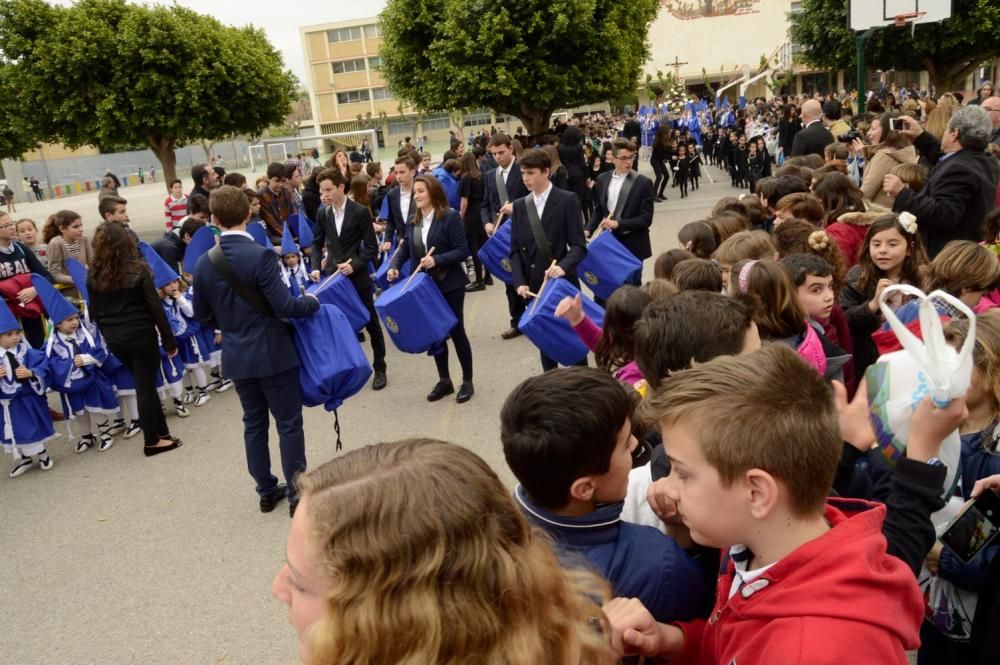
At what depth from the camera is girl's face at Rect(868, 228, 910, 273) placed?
4.07m

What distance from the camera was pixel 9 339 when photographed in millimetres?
5582

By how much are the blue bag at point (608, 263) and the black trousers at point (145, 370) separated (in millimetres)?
3537

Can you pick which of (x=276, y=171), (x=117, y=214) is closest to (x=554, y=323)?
(x=117, y=214)

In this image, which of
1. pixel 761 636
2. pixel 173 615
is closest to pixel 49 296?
pixel 173 615

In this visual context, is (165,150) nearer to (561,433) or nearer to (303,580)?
(561,433)

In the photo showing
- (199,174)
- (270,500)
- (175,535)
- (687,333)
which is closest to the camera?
(687,333)

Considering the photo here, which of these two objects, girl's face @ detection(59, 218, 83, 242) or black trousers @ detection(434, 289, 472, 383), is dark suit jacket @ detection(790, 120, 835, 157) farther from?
girl's face @ detection(59, 218, 83, 242)

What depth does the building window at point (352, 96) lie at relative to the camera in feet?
237

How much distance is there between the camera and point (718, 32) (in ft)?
211

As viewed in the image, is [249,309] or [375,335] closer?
[249,309]

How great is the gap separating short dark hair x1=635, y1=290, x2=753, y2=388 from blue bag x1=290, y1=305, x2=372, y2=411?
2.61 metres

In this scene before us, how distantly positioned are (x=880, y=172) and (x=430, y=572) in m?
6.18

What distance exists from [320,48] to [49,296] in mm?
74648

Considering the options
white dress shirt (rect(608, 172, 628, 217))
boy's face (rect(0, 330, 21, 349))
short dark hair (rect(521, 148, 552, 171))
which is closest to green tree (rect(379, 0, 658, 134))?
white dress shirt (rect(608, 172, 628, 217))
